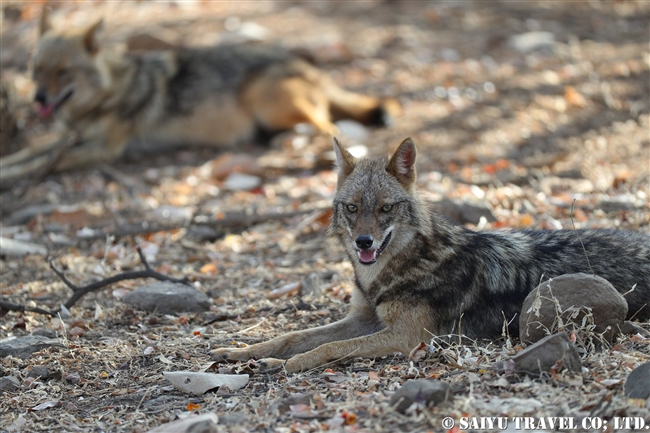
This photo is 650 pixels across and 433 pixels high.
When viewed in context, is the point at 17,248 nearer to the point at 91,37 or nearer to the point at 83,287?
the point at 83,287

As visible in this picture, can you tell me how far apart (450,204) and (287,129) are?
4.33 meters

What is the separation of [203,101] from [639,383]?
27.2 feet

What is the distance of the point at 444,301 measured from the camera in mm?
4902

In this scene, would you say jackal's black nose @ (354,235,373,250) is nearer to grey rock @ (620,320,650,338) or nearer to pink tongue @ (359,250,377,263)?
pink tongue @ (359,250,377,263)

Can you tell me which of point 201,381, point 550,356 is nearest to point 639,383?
point 550,356

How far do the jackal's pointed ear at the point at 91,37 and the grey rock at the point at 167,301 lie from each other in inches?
215

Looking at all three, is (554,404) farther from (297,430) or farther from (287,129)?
(287,129)

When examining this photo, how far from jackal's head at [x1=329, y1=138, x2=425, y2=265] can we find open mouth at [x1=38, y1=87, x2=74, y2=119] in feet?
20.2

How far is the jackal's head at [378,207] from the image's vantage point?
4.83 meters

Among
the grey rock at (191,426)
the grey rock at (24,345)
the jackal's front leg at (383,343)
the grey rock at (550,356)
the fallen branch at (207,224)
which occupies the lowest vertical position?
the fallen branch at (207,224)

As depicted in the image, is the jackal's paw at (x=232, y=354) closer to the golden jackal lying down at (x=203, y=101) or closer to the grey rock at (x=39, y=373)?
the grey rock at (x=39, y=373)

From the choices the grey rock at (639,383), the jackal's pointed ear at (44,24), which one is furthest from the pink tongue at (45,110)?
the grey rock at (639,383)

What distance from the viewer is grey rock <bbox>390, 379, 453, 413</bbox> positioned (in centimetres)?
376

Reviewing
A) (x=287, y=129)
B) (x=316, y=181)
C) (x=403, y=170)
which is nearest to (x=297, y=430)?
(x=403, y=170)
